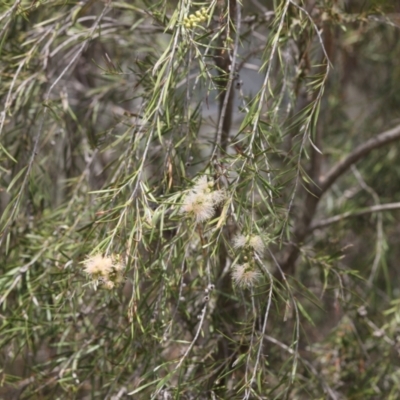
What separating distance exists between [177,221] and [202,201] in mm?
122

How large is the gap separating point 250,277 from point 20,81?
65 centimetres

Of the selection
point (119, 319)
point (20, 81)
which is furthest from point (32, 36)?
point (119, 319)

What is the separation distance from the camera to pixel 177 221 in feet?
3.41

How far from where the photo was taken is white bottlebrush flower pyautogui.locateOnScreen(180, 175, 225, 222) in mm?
925

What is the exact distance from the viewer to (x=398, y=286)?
2.28 meters

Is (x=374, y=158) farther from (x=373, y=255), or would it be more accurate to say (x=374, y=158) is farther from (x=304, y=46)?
(x=304, y=46)

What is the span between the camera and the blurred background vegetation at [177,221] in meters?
0.98

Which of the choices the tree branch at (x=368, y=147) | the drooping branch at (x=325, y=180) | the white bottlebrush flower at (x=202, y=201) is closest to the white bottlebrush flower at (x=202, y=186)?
the white bottlebrush flower at (x=202, y=201)

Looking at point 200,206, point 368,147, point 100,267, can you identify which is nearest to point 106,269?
point 100,267

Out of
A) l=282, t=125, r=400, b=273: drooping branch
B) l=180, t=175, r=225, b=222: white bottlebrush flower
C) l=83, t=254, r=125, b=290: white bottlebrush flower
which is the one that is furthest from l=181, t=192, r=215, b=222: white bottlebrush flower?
l=282, t=125, r=400, b=273: drooping branch

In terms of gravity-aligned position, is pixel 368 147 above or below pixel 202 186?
below

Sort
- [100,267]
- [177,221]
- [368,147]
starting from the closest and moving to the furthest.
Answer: [100,267] < [177,221] < [368,147]

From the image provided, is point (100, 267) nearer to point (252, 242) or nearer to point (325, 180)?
point (252, 242)

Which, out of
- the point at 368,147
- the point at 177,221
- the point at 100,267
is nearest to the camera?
the point at 100,267
